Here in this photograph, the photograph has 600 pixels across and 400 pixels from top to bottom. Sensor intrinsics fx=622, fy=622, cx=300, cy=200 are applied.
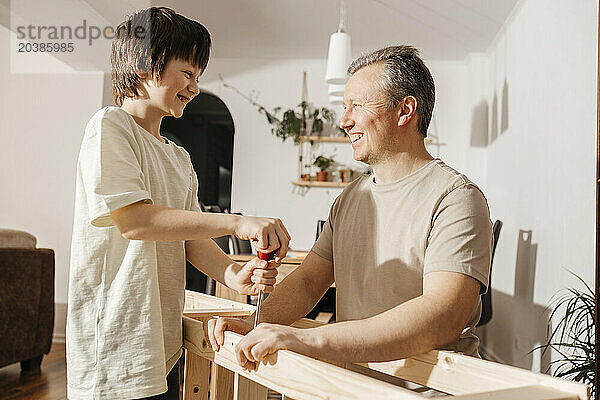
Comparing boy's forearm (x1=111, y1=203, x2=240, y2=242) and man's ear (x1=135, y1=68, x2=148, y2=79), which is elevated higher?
man's ear (x1=135, y1=68, x2=148, y2=79)

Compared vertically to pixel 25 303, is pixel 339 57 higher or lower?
higher

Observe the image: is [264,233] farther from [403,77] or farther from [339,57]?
[339,57]

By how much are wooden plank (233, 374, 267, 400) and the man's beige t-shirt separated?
0.29 m

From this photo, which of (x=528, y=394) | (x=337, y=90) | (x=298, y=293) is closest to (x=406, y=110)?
(x=298, y=293)

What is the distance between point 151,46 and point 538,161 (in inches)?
116

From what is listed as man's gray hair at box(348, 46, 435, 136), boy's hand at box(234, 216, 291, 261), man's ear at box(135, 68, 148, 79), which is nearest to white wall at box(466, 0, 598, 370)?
man's gray hair at box(348, 46, 435, 136)

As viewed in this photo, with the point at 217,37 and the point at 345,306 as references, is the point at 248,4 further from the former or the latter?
the point at 345,306

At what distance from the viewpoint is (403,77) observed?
150 cm

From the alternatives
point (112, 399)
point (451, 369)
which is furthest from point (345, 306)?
point (112, 399)

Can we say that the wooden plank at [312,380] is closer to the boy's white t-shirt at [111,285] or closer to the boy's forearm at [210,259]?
the boy's white t-shirt at [111,285]

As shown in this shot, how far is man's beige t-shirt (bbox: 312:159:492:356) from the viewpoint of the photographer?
1258 mm

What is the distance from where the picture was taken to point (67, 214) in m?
5.30

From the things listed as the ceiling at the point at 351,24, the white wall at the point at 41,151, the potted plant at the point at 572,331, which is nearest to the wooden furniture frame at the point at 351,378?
the potted plant at the point at 572,331

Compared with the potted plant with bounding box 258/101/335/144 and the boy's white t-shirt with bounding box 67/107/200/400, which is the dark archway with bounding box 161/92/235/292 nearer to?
the potted plant with bounding box 258/101/335/144
